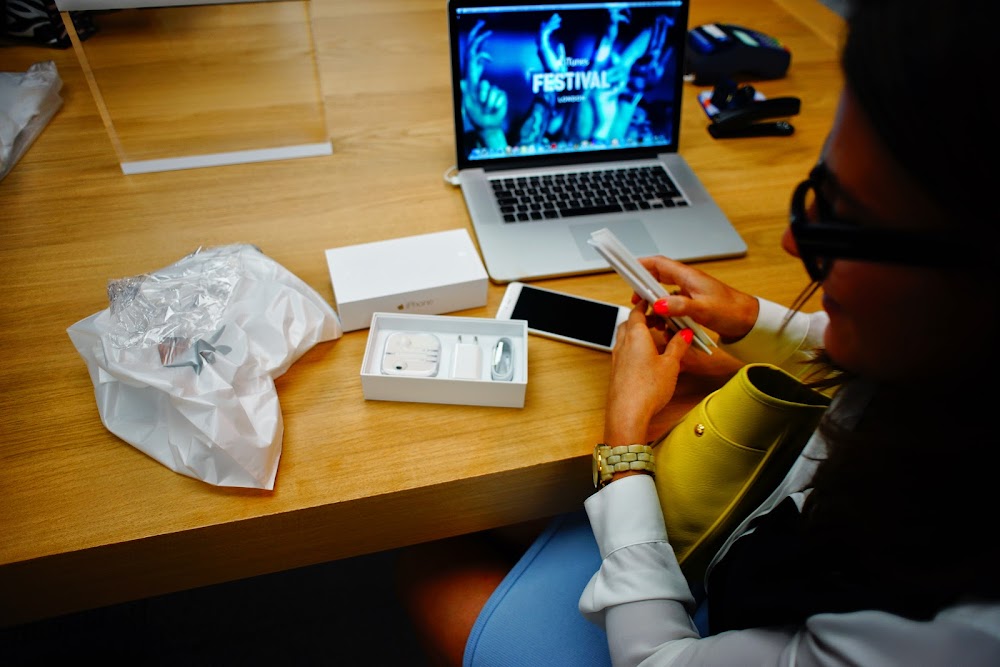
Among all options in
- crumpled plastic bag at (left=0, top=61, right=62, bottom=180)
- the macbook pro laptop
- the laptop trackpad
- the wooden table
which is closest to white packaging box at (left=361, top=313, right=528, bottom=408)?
the wooden table

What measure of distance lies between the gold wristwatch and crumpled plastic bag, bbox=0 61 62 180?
0.99 m

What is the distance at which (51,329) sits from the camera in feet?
2.72

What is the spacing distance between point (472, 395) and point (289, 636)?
0.75 m

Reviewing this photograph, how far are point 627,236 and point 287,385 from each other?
1.77 feet

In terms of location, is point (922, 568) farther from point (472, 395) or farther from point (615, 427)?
point (472, 395)

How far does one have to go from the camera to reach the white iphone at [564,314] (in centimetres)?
88

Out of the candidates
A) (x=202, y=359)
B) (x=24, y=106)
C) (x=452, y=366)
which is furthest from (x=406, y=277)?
(x=24, y=106)

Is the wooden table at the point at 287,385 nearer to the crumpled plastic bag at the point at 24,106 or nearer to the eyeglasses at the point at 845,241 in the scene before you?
the crumpled plastic bag at the point at 24,106

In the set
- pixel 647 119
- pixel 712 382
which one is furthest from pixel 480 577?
pixel 647 119

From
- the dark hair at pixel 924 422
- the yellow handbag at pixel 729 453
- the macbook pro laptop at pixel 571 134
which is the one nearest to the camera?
the dark hair at pixel 924 422

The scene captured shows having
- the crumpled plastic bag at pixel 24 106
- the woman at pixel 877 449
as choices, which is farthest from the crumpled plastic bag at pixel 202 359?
the crumpled plastic bag at pixel 24 106

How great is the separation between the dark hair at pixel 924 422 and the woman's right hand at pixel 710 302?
0.85 ft

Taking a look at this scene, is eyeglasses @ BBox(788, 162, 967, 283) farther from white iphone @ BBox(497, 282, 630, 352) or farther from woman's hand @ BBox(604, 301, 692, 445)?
white iphone @ BBox(497, 282, 630, 352)

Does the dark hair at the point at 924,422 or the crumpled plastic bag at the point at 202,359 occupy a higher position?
the dark hair at the point at 924,422
